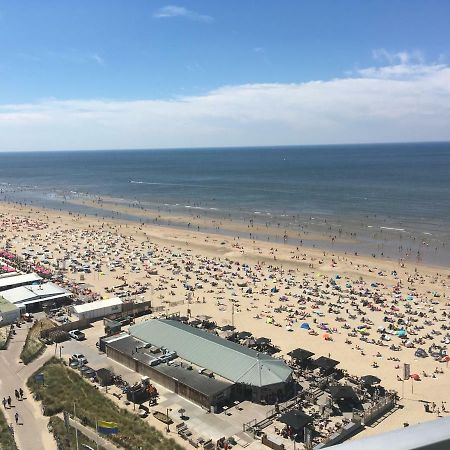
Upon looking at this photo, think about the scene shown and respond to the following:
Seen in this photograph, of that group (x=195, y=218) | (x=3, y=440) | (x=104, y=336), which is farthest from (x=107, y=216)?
(x=3, y=440)

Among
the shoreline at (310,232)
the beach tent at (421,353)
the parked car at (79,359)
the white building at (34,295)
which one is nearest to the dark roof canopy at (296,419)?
the beach tent at (421,353)

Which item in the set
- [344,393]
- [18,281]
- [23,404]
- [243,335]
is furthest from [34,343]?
[344,393]

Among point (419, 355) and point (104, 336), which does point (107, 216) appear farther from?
point (419, 355)

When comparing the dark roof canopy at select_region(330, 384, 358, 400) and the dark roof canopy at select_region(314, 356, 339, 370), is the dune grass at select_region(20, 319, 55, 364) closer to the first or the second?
the dark roof canopy at select_region(314, 356, 339, 370)

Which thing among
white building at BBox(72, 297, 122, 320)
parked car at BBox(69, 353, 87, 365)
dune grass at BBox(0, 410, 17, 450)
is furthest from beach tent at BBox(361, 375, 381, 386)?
white building at BBox(72, 297, 122, 320)

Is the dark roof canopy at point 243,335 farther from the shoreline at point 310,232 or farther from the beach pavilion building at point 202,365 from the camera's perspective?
the shoreline at point 310,232
